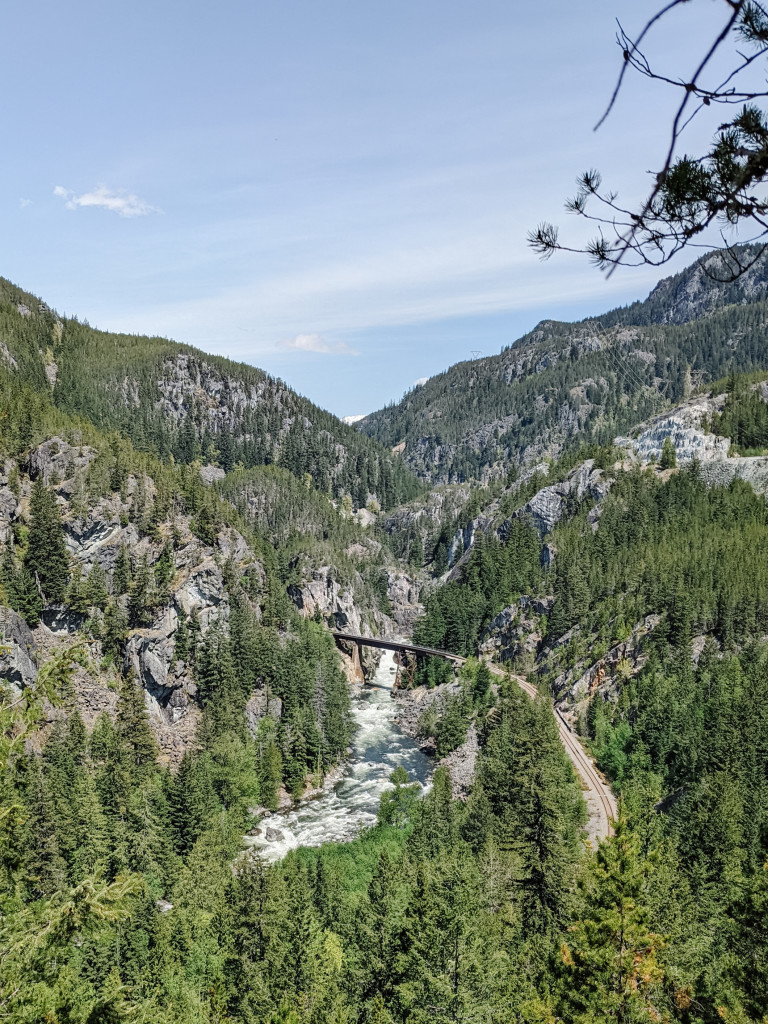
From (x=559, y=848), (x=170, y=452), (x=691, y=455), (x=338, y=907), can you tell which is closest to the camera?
(x=559, y=848)

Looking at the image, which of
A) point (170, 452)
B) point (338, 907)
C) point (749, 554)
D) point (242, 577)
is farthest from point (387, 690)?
point (170, 452)

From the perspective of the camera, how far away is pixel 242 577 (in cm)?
10250

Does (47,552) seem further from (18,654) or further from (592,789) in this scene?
(592,789)

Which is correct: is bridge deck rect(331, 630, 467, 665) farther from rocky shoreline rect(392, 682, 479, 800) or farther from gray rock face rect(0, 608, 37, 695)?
gray rock face rect(0, 608, 37, 695)

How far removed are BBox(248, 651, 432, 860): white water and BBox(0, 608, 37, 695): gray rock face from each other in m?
31.1

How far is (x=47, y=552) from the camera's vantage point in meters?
81.7

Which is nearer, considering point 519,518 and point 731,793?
point 731,793

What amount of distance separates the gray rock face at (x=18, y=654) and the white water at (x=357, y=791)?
3108 centimetres

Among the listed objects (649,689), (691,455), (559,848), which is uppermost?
(691,455)

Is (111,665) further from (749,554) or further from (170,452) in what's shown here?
(170,452)

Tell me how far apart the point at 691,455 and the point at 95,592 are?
12110cm

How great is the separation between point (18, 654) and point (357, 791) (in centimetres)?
4038

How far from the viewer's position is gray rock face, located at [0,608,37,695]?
6944 cm

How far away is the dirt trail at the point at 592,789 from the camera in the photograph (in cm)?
Result: 5200
